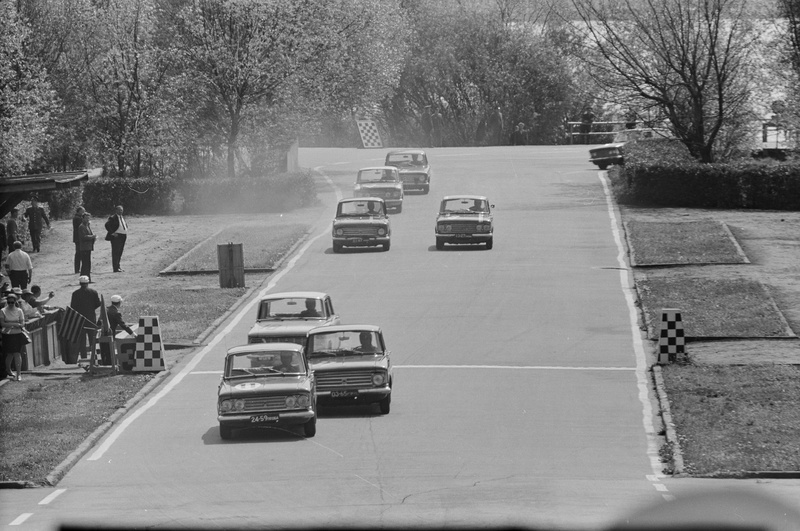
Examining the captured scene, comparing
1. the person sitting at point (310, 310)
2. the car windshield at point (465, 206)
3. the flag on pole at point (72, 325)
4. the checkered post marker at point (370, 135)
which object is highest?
the checkered post marker at point (370, 135)

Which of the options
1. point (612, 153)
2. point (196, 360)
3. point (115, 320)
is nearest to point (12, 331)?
point (115, 320)

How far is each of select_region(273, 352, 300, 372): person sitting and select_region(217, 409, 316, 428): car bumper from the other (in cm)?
82

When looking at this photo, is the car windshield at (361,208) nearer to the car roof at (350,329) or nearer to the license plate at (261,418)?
the car roof at (350,329)

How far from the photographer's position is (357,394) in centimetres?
1772

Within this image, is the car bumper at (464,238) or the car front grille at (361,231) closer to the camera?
the car front grille at (361,231)

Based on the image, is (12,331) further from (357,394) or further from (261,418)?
(357,394)

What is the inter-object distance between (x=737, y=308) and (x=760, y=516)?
26481 mm

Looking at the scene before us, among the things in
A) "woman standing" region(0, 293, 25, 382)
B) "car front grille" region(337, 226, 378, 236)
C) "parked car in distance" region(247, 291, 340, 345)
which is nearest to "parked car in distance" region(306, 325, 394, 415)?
"parked car in distance" region(247, 291, 340, 345)

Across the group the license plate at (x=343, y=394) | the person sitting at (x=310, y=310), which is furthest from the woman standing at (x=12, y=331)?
the license plate at (x=343, y=394)

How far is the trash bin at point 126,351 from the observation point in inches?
871

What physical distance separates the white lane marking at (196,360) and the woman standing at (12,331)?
9.40 feet

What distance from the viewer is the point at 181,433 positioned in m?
17.0

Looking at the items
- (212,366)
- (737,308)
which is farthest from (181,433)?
(737,308)

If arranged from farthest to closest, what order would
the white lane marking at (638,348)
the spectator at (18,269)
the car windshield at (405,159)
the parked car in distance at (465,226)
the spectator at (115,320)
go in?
1. the car windshield at (405,159)
2. the parked car in distance at (465,226)
3. the spectator at (18,269)
4. the spectator at (115,320)
5. the white lane marking at (638,348)
